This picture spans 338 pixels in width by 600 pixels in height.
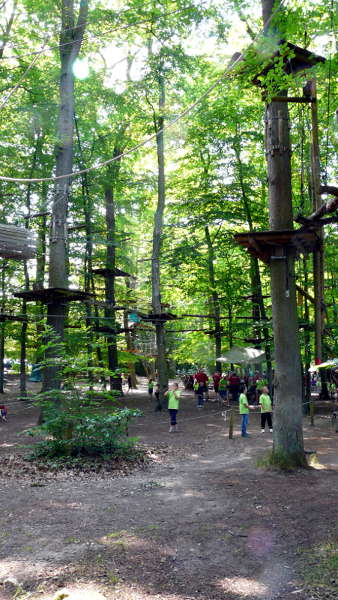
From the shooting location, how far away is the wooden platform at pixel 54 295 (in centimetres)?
1460

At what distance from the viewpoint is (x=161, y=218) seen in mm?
22422

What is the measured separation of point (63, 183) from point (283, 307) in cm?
1021

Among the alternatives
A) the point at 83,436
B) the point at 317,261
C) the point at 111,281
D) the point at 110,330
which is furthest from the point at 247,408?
the point at 111,281

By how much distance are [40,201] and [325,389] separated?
59.5ft

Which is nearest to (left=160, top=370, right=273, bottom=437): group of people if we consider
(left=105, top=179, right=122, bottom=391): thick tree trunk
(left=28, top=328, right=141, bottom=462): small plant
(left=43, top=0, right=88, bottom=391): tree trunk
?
(left=105, top=179, right=122, bottom=391): thick tree trunk

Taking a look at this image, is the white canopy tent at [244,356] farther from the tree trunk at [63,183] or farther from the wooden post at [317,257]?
the wooden post at [317,257]

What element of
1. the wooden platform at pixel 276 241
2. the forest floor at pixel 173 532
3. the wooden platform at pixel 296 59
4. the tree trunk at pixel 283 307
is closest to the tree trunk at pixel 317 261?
the wooden platform at pixel 276 241

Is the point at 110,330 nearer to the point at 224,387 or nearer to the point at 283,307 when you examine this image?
the point at 224,387

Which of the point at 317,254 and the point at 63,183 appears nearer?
the point at 317,254

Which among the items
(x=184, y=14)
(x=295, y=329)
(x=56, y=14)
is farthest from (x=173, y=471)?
(x=56, y=14)

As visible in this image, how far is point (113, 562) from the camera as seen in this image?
5184mm

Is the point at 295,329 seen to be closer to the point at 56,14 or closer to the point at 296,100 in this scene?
the point at 296,100

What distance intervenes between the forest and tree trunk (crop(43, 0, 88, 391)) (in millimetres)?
59

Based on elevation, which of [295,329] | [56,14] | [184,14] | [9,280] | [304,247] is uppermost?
[56,14]
